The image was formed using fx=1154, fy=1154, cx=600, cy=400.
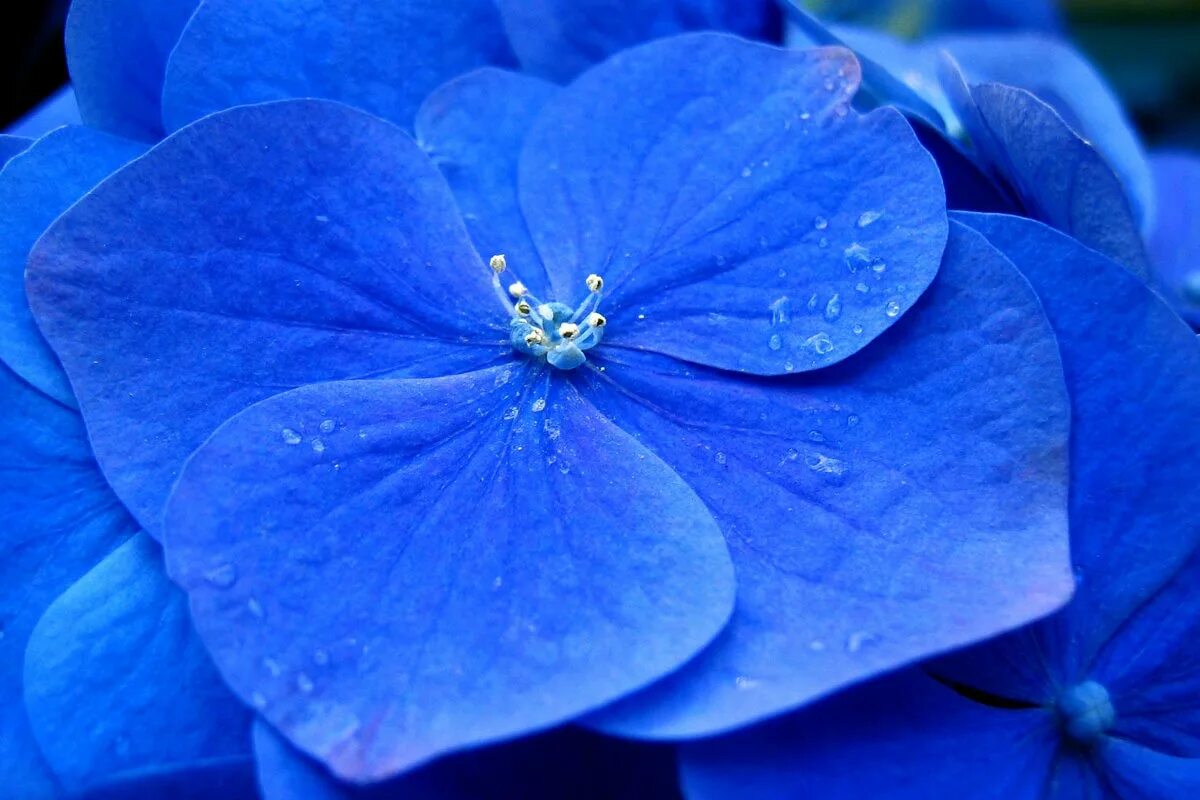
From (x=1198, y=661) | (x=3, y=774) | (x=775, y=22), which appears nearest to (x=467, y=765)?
(x=3, y=774)

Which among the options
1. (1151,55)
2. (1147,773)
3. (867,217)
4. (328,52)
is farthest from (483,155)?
(1151,55)

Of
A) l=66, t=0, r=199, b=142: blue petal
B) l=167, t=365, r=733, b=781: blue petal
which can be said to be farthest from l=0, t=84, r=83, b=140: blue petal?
l=167, t=365, r=733, b=781: blue petal

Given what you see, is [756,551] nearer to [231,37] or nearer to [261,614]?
[261,614]

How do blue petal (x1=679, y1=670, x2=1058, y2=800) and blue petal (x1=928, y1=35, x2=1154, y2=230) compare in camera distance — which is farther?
blue petal (x1=928, y1=35, x2=1154, y2=230)

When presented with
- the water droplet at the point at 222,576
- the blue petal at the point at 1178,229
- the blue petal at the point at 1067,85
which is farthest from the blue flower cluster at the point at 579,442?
the blue petal at the point at 1178,229

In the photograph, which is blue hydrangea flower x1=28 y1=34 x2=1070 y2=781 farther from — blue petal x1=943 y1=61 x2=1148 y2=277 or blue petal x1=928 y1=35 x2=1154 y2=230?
blue petal x1=928 y1=35 x2=1154 y2=230

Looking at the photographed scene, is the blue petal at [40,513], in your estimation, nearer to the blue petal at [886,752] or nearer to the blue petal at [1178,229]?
the blue petal at [886,752]
